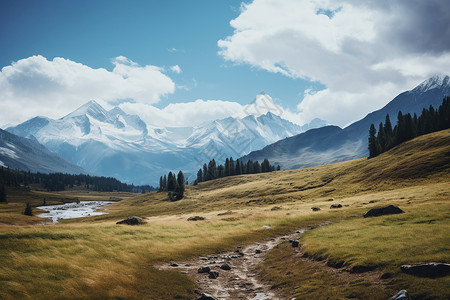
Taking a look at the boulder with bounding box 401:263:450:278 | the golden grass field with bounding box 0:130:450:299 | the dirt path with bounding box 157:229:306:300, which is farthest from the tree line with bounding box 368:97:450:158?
the boulder with bounding box 401:263:450:278

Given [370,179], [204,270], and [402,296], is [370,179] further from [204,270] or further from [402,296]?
[402,296]

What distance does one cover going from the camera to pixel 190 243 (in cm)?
3312

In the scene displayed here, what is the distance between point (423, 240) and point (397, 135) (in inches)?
5304

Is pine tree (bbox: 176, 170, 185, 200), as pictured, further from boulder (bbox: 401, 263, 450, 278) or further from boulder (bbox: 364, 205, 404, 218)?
boulder (bbox: 401, 263, 450, 278)

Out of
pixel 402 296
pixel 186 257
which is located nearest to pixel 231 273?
pixel 186 257

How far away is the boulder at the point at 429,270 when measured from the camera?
15117mm

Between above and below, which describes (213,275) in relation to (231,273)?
above

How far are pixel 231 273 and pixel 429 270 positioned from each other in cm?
1458

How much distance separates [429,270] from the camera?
15461mm


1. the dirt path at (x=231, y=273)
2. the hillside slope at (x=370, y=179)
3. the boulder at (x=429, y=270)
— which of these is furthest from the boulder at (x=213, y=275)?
the hillside slope at (x=370, y=179)

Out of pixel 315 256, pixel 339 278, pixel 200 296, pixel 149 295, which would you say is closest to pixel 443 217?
pixel 315 256

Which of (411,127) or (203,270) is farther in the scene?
(411,127)

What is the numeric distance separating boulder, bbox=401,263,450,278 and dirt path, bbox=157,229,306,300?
8451 mm

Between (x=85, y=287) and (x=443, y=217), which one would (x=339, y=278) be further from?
(x=443, y=217)
